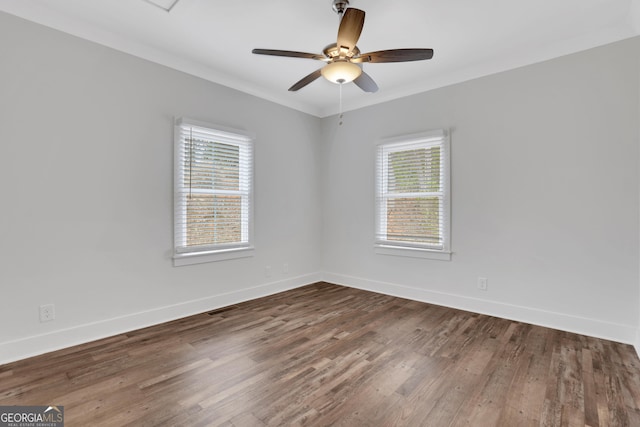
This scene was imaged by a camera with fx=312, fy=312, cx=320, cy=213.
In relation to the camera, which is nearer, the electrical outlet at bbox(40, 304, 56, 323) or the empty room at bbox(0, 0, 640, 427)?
the empty room at bbox(0, 0, 640, 427)

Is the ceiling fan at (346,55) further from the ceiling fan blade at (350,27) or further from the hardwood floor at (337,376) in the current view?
the hardwood floor at (337,376)

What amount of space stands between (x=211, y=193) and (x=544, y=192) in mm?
3424

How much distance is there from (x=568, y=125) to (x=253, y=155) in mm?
3309

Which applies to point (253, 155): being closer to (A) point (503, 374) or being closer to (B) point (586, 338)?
(A) point (503, 374)

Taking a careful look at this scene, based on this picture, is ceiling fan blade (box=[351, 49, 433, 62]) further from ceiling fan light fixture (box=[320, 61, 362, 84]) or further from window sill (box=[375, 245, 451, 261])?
window sill (box=[375, 245, 451, 261])

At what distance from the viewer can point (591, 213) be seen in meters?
2.80

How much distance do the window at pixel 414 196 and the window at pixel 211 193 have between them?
1.75 m

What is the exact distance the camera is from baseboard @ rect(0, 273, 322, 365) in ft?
7.67

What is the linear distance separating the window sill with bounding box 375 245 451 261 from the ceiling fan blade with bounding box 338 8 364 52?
249cm

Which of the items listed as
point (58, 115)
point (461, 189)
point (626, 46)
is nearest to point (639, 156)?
point (626, 46)

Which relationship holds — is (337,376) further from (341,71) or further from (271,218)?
(271,218)

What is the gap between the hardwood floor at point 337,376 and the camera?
67.6 inches

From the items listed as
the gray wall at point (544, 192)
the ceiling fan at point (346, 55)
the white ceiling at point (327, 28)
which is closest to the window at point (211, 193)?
the white ceiling at point (327, 28)

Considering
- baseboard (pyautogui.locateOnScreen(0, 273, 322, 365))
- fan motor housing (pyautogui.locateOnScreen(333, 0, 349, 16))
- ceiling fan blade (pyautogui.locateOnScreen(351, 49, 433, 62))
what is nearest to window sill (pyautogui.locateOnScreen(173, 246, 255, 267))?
baseboard (pyautogui.locateOnScreen(0, 273, 322, 365))
